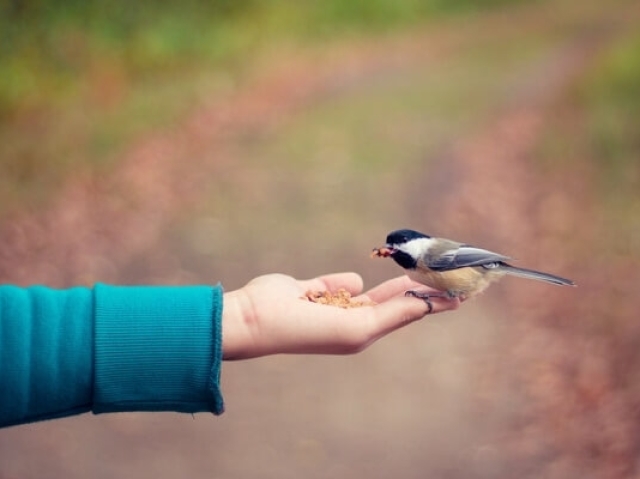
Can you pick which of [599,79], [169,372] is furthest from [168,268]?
[169,372]

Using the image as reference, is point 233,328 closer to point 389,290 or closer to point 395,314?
point 395,314

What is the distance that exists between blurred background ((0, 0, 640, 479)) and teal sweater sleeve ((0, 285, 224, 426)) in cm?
147

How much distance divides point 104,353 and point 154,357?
0.20 feet

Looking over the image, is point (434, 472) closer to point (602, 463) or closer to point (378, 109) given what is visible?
point (602, 463)

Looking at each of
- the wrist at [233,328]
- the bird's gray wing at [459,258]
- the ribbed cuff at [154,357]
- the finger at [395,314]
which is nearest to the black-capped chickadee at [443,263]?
the bird's gray wing at [459,258]

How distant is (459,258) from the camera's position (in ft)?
5.08

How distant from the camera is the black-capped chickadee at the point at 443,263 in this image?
1516mm

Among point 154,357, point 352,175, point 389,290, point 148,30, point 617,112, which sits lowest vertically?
point 154,357

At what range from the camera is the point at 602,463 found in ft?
7.89

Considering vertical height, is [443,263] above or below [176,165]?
below

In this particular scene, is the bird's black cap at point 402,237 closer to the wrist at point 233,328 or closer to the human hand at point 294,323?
the human hand at point 294,323

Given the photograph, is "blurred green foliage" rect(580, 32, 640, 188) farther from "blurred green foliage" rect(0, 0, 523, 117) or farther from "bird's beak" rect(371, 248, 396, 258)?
"bird's beak" rect(371, 248, 396, 258)

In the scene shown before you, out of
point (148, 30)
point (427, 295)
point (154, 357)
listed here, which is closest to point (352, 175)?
point (148, 30)

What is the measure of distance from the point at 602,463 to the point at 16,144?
6.99 ft
